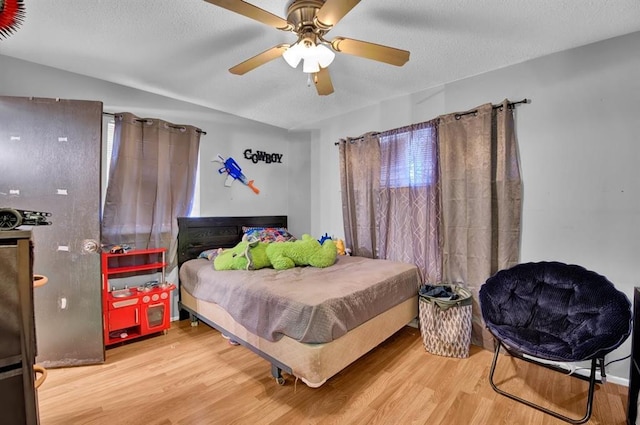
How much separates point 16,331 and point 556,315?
2.85 metres

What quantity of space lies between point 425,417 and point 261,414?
971mm

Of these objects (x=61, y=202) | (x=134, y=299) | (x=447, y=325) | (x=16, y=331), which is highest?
(x=61, y=202)

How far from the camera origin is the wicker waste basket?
7.57ft

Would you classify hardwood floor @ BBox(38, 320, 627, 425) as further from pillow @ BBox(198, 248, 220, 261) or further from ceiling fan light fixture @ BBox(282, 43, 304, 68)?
ceiling fan light fixture @ BBox(282, 43, 304, 68)

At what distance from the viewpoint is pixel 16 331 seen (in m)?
0.84

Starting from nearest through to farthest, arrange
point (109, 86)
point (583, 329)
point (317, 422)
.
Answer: point (317, 422) < point (583, 329) < point (109, 86)

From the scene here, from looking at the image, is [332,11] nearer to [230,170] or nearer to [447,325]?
[447,325]

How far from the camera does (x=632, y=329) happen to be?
1.70 meters

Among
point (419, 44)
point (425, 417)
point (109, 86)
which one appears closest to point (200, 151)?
point (109, 86)

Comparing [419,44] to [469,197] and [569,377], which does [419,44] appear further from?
[569,377]

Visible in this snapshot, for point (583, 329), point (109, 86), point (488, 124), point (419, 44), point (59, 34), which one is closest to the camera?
point (583, 329)

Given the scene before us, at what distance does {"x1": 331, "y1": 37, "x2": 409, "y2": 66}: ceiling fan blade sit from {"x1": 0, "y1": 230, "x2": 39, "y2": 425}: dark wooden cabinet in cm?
168

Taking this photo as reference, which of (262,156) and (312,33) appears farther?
(262,156)

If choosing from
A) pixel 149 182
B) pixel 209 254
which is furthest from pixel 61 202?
pixel 209 254
